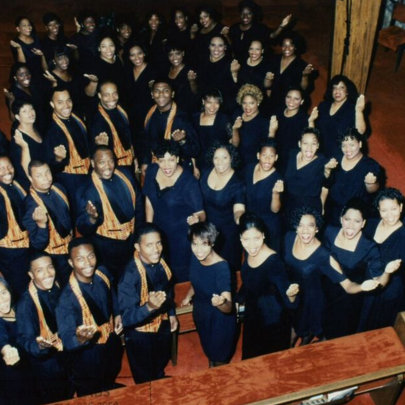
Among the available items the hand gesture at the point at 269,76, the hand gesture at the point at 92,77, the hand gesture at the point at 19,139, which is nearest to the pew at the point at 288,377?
the hand gesture at the point at 19,139

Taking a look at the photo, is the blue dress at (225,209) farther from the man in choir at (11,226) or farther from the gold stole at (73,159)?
the man in choir at (11,226)

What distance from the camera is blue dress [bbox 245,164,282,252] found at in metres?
→ 4.23

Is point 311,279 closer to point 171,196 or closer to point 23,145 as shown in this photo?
point 171,196

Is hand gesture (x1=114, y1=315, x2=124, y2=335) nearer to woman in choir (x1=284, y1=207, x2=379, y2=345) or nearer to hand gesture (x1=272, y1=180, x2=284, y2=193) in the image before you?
woman in choir (x1=284, y1=207, x2=379, y2=345)

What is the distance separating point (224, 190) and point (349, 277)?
4.25ft

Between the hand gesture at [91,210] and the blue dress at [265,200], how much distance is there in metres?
1.43

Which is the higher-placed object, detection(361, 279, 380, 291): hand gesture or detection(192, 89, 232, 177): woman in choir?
detection(192, 89, 232, 177): woman in choir

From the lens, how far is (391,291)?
3594mm

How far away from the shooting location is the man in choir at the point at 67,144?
15.2 feet

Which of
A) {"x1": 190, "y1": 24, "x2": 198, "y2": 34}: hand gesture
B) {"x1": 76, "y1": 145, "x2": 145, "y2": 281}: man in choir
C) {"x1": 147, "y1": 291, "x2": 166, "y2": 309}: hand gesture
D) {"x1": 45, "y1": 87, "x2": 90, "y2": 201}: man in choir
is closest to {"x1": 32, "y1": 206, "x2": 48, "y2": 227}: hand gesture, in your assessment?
{"x1": 76, "y1": 145, "x2": 145, "y2": 281}: man in choir

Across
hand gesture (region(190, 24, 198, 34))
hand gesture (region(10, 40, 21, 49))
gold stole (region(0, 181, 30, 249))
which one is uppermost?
hand gesture (region(190, 24, 198, 34))

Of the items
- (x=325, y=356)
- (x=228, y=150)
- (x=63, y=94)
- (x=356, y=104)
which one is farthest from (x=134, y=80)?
(x=325, y=356)

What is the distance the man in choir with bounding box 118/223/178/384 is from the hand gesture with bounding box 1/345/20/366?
753 mm

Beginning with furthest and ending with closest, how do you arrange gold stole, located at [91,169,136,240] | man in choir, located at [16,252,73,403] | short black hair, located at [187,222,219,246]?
1. gold stole, located at [91,169,136,240]
2. short black hair, located at [187,222,219,246]
3. man in choir, located at [16,252,73,403]
